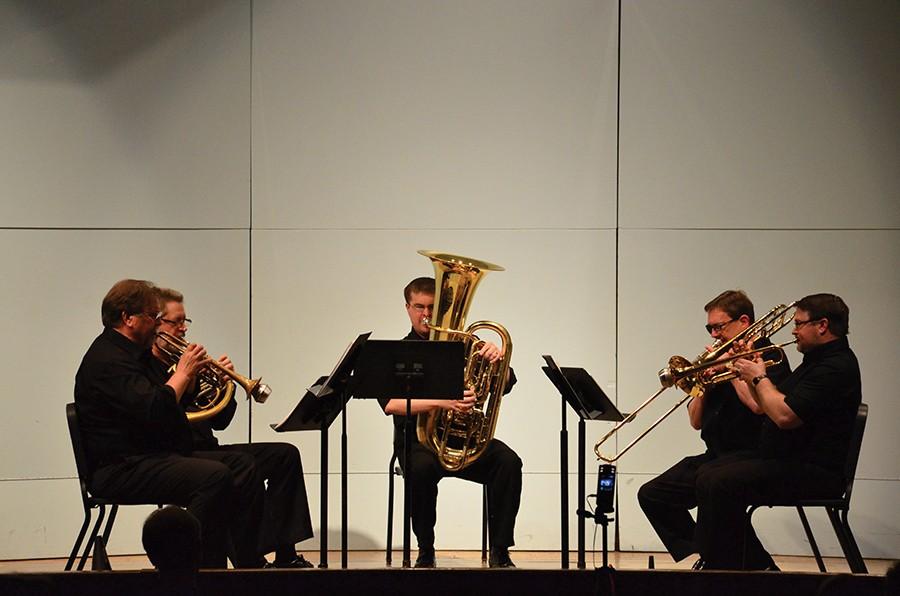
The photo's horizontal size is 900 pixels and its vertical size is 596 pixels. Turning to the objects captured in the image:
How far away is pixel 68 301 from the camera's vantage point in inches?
235

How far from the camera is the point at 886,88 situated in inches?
236

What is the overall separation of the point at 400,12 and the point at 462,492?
2797mm

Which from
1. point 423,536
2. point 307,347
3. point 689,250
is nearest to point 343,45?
point 307,347

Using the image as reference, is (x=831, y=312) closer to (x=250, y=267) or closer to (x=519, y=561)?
(x=519, y=561)

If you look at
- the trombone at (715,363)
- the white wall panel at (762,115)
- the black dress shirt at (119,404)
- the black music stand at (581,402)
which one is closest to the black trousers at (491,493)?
the black music stand at (581,402)

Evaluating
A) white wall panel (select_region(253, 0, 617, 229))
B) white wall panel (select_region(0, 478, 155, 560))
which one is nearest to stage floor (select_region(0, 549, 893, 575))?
white wall panel (select_region(0, 478, 155, 560))

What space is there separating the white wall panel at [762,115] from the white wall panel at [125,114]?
231cm

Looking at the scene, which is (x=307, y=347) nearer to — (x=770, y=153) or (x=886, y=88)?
(x=770, y=153)

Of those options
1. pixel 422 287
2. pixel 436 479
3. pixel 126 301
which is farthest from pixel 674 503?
pixel 126 301

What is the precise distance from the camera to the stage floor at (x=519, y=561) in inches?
219

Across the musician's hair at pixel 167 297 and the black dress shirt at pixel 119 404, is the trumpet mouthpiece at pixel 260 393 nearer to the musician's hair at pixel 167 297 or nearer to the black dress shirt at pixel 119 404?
the black dress shirt at pixel 119 404

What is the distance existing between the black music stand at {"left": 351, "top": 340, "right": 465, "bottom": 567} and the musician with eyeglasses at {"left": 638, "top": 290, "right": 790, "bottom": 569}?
1454 mm

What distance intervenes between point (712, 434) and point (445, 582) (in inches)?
101

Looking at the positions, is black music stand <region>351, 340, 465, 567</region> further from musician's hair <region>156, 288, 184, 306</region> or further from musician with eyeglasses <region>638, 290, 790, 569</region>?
musician with eyeglasses <region>638, 290, 790, 569</region>
